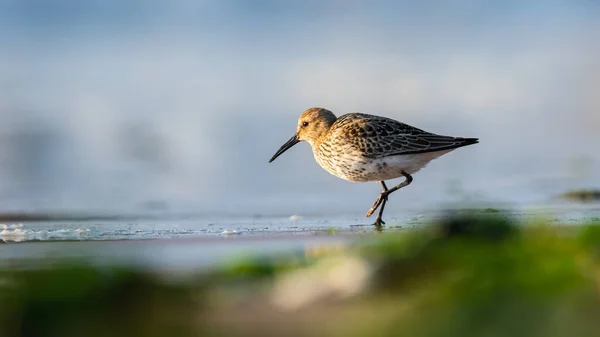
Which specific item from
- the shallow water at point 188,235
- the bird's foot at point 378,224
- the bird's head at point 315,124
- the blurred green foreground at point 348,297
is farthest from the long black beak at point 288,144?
the blurred green foreground at point 348,297

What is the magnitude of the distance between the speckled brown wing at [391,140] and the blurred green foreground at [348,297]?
11.6 feet

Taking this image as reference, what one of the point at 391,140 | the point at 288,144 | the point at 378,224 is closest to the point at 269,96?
the point at 288,144

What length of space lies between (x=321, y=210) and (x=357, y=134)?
0.68m

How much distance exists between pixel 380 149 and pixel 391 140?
12 cm

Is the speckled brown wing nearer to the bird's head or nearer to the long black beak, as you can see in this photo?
the bird's head

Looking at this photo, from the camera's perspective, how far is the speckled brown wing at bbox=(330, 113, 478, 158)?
777 cm

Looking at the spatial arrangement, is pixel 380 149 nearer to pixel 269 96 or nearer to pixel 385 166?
pixel 385 166

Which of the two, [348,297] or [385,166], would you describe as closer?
[348,297]

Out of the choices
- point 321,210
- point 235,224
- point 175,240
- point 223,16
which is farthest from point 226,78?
point 175,240

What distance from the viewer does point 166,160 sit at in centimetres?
972

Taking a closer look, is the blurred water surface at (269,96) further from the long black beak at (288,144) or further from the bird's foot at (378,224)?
the bird's foot at (378,224)

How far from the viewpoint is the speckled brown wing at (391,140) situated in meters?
7.77

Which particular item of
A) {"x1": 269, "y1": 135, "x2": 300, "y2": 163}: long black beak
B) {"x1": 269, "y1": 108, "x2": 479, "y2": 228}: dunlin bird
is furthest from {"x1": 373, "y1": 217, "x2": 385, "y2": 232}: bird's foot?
{"x1": 269, "y1": 135, "x2": 300, "y2": 163}: long black beak

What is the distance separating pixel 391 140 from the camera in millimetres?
7824
